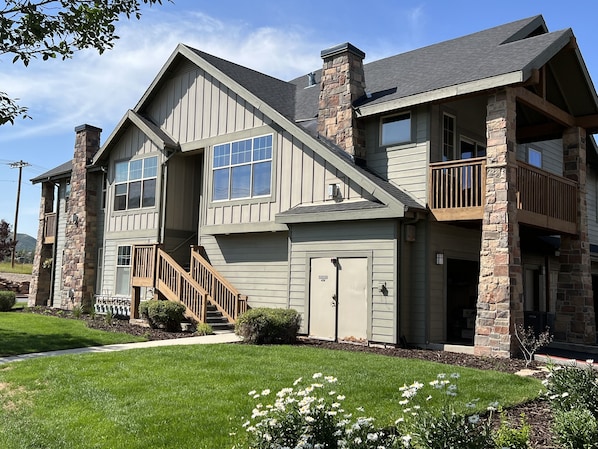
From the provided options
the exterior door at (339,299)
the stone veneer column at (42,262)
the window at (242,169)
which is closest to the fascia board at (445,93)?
the window at (242,169)

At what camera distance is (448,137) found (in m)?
13.7

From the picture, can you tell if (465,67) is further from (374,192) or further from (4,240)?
(4,240)

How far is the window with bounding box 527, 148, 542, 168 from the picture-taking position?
701 inches

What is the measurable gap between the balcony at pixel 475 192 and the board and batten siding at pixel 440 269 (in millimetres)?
642

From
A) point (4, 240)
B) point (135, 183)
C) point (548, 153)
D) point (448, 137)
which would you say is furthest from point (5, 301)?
point (4, 240)

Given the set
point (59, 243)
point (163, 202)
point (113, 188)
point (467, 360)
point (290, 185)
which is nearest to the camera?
point (467, 360)

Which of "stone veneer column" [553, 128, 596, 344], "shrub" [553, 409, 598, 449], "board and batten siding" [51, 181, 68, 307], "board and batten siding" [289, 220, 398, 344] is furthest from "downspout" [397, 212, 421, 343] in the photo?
"board and batten siding" [51, 181, 68, 307]

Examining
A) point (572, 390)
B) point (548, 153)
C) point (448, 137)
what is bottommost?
point (572, 390)

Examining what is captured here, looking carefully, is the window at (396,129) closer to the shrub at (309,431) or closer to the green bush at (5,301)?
the shrub at (309,431)

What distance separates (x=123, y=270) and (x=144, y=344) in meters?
7.47

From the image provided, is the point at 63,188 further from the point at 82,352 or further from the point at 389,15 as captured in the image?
the point at 389,15

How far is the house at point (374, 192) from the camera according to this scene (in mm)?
11992

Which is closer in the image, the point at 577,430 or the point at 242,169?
the point at 577,430

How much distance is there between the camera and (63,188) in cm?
2430
